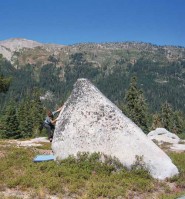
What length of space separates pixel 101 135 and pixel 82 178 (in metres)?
3.20

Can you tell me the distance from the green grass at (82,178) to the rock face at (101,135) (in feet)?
1.89

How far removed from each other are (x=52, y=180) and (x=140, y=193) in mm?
4285

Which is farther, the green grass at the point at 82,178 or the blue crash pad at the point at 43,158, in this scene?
the blue crash pad at the point at 43,158

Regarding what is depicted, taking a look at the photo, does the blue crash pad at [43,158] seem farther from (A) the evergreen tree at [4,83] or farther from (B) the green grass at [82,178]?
(A) the evergreen tree at [4,83]

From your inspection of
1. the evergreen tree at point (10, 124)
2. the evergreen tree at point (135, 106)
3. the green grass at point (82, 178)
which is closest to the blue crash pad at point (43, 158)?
the green grass at point (82, 178)

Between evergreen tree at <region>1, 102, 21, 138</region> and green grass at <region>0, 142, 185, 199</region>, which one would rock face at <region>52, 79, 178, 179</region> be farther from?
evergreen tree at <region>1, 102, 21, 138</region>

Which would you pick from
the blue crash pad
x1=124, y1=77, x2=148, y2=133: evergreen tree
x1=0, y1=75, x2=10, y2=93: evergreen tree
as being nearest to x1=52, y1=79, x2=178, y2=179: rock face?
the blue crash pad

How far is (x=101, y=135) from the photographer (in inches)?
817

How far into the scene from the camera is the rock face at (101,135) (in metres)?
19.9

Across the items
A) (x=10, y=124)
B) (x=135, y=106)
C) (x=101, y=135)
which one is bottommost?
(x=10, y=124)

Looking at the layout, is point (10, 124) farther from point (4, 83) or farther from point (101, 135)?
point (101, 135)

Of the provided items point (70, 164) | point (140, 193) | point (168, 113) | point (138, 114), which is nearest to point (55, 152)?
point (70, 164)

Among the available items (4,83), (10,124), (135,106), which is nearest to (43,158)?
(4,83)

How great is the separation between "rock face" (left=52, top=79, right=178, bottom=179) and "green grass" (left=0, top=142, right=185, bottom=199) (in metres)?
0.58
